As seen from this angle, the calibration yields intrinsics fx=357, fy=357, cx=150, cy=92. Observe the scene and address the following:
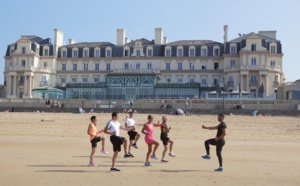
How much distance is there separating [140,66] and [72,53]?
40.4 feet

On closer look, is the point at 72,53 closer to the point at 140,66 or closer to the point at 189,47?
the point at 140,66

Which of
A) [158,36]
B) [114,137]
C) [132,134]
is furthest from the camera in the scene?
[158,36]

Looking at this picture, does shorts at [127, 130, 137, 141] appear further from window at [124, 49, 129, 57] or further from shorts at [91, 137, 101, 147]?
window at [124, 49, 129, 57]

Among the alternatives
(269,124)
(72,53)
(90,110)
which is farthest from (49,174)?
(72,53)

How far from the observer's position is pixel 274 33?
190ft

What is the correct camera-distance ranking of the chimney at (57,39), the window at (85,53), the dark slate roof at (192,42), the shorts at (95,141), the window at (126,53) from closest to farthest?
the shorts at (95,141) < the dark slate roof at (192,42) < the window at (126,53) < the window at (85,53) < the chimney at (57,39)

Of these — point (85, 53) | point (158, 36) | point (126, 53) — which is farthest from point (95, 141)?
point (85, 53)

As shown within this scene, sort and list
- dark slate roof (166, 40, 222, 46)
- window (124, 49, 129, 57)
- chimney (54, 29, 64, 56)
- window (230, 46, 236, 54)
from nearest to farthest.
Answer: window (230, 46, 236, 54) < dark slate roof (166, 40, 222, 46) < window (124, 49, 129, 57) < chimney (54, 29, 64, 56)

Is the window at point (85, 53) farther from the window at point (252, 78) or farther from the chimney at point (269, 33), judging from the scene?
the chimney at point (269, 33)

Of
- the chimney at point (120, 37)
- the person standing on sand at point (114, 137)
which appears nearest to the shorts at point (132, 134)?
the person standing on sand at point (114, 137)

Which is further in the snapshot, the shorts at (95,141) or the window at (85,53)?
the window at (85,53)

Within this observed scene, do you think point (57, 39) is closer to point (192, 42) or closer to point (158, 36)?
point (158, 36)

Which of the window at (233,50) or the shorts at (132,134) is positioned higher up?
the window at (233,50)

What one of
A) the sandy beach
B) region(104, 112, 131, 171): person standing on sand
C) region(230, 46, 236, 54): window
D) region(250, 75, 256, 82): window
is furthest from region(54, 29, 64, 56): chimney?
region(104, 112, 131, 171): person standing on sand
